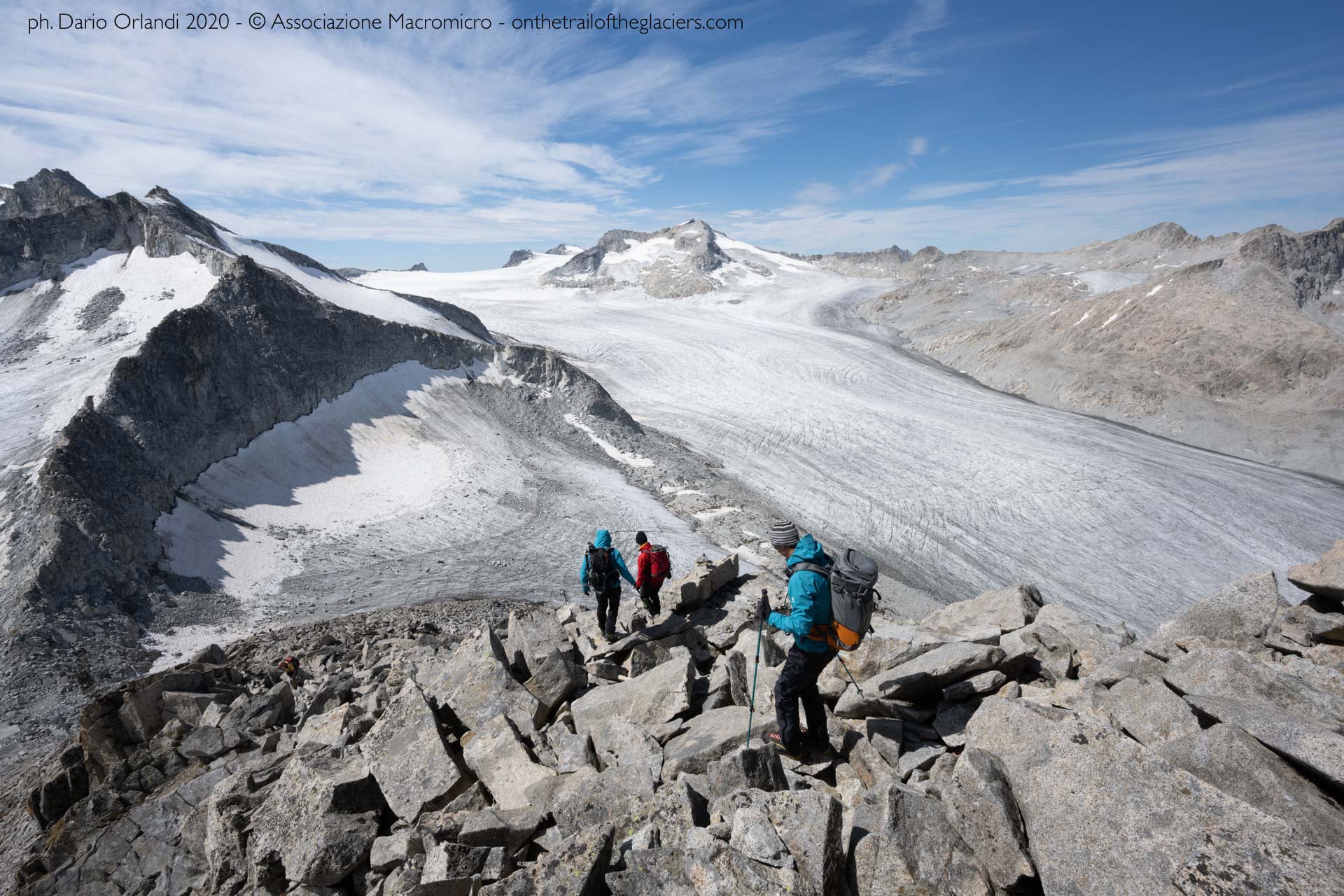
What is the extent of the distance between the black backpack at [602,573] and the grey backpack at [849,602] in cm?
→ 454

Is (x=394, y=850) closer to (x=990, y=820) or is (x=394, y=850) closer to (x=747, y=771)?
(x=747, y=771)

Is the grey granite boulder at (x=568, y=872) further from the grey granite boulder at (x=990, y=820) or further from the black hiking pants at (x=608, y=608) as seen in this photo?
the black hiking pants at (x=608, y=608)

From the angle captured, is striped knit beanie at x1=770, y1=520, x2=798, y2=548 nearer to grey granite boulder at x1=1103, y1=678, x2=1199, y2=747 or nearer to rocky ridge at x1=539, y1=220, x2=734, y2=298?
grey granite boulder at x1=1103, y1=678, x2=1199, y2=747

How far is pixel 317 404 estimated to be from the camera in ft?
86.8

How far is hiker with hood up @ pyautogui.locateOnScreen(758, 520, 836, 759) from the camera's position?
5562 mm

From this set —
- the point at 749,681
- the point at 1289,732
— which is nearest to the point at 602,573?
the point at 749,681

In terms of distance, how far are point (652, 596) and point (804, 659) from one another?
4323 mm

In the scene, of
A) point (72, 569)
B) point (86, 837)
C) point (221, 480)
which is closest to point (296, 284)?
point (221, 480)

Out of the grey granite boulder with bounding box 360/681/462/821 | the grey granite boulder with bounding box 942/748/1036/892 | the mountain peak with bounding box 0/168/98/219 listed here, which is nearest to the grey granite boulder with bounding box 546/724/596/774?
the grey granite boulder with bounding box 360/681/462/821

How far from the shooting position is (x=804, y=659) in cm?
563

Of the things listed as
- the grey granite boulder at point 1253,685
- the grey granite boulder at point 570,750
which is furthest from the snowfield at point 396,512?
the grey granite boulder at point 1253,685

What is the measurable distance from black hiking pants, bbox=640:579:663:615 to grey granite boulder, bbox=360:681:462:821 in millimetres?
3816

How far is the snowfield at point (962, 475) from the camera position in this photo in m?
24.1

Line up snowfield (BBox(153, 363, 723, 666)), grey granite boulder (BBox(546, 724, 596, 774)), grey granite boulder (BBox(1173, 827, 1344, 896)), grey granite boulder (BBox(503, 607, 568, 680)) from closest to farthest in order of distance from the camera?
grey granite boulder (BBox(1173, 827, 1344, 896))
grey granite boulder (BBox(546, 724, 596, 774))
grey granite boulder (BBox(503, 607, 568, 680))
snowfield (BBox(153, 363, 723, 666))
